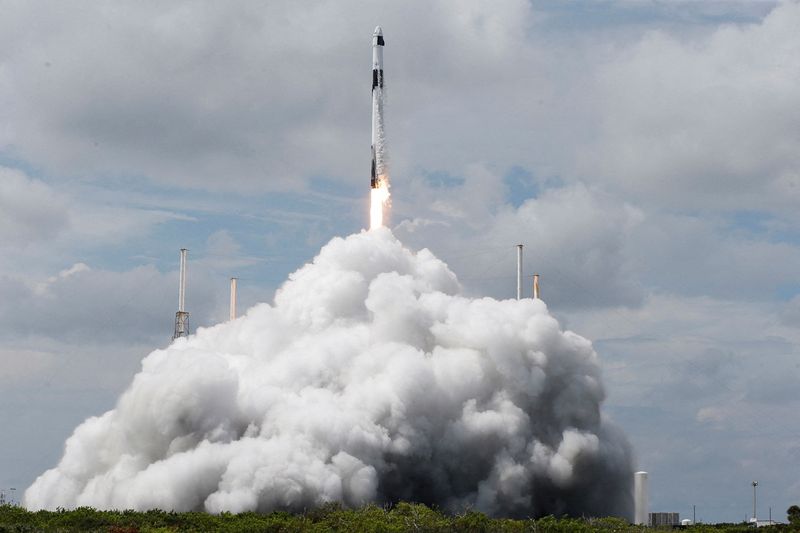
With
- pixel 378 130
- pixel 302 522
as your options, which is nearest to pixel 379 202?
pixel 378 130

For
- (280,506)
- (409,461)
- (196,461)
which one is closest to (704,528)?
(409,461)

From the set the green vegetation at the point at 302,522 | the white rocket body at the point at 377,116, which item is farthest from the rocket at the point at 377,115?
the green vegetation at the point at 302,522

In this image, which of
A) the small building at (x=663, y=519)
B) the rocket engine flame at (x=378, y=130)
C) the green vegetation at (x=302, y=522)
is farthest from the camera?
the rocket engine flame at (x=378, y=130)

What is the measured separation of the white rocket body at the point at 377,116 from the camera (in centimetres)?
8481

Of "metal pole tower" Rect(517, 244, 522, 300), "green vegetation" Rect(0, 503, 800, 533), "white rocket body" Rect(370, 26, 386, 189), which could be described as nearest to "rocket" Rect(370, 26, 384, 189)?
"white rocket body" Rect(370, 26, 386, 189)

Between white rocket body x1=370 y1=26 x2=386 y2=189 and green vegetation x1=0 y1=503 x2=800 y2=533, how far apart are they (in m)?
24.2

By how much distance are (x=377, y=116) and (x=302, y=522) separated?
30.3 meters

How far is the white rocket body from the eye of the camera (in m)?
84.8

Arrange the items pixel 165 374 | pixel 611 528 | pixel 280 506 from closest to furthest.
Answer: pixel 611 528, pixel 280 506, pixel 165 374

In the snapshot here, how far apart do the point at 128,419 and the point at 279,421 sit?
1010cm

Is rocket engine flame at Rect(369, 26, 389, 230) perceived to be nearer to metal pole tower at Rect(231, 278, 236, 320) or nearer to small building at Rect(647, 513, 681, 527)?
metal pole tower at Rect(231, 278, 236, 320)

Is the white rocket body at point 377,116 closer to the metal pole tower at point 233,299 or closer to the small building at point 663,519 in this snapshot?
the metal pole tower at point 233,299

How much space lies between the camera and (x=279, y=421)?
76438 mm

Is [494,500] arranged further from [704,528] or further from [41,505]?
[41,505]
